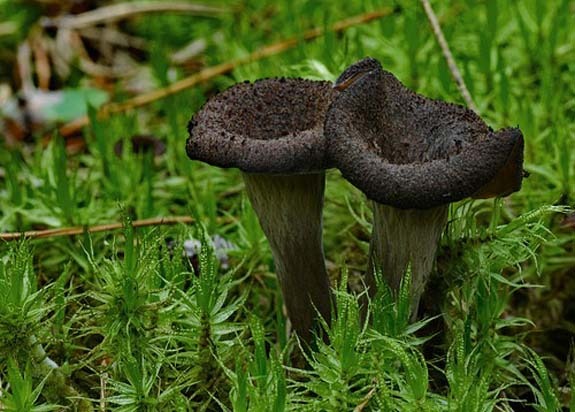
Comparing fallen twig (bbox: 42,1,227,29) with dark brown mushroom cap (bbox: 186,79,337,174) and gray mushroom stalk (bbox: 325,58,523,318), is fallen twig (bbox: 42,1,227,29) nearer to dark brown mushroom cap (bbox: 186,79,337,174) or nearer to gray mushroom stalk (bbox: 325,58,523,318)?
dark brown mushroom cap (bbox: 186,79,337,174)

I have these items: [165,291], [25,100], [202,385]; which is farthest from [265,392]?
[25,100]

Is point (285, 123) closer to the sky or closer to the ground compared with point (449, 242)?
closer to the sky

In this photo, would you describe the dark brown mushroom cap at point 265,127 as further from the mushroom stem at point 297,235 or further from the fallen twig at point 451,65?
the fallen twig at point 451,65

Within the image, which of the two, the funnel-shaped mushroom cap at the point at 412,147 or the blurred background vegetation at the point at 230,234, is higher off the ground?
the funnel-shaped mushroom cap at the point at 412,147

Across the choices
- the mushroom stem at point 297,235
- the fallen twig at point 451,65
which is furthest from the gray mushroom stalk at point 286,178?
the fallen twig at point 451,65

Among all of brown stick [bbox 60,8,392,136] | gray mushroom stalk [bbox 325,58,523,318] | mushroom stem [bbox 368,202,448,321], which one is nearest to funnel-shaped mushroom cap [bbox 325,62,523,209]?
gray mushroom stalk [bbox 325,58,523,318]

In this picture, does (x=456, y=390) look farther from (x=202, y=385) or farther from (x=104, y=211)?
(x=104, y=211)
